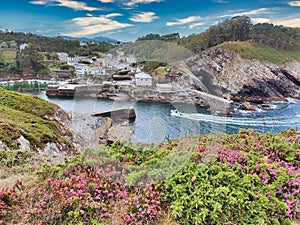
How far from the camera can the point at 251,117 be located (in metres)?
24.8

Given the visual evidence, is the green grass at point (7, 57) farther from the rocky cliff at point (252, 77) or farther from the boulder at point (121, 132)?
the boulder at point (121, 132)

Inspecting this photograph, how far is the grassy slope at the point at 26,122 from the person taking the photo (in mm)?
5422

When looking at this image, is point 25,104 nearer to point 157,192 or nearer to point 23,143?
point 23,143

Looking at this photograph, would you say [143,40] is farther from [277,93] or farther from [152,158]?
[277,93]

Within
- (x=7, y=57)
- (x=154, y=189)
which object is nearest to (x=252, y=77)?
(x=154, y=189)

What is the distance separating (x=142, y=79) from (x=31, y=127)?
3.63 meters

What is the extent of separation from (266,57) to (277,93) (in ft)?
36.8

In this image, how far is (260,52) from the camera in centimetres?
4534

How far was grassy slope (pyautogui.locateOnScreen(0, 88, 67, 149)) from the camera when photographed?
213 inches

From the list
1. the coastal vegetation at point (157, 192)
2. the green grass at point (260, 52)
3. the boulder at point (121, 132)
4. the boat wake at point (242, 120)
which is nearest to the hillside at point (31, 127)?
the boulder at point (121, 132)

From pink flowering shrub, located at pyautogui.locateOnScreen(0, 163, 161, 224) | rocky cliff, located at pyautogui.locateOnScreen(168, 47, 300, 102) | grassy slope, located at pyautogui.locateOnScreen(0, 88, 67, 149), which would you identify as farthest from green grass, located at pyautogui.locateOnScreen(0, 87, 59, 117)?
rocky cliff, located at pyautogui.locateOnScreen(168, 47, 300, 102)

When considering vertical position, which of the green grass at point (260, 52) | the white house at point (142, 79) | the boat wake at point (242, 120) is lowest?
the boat wake at point (242, 120)

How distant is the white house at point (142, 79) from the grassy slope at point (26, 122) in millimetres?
3127

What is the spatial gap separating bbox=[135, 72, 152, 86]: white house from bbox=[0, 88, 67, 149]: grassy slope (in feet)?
10.3
